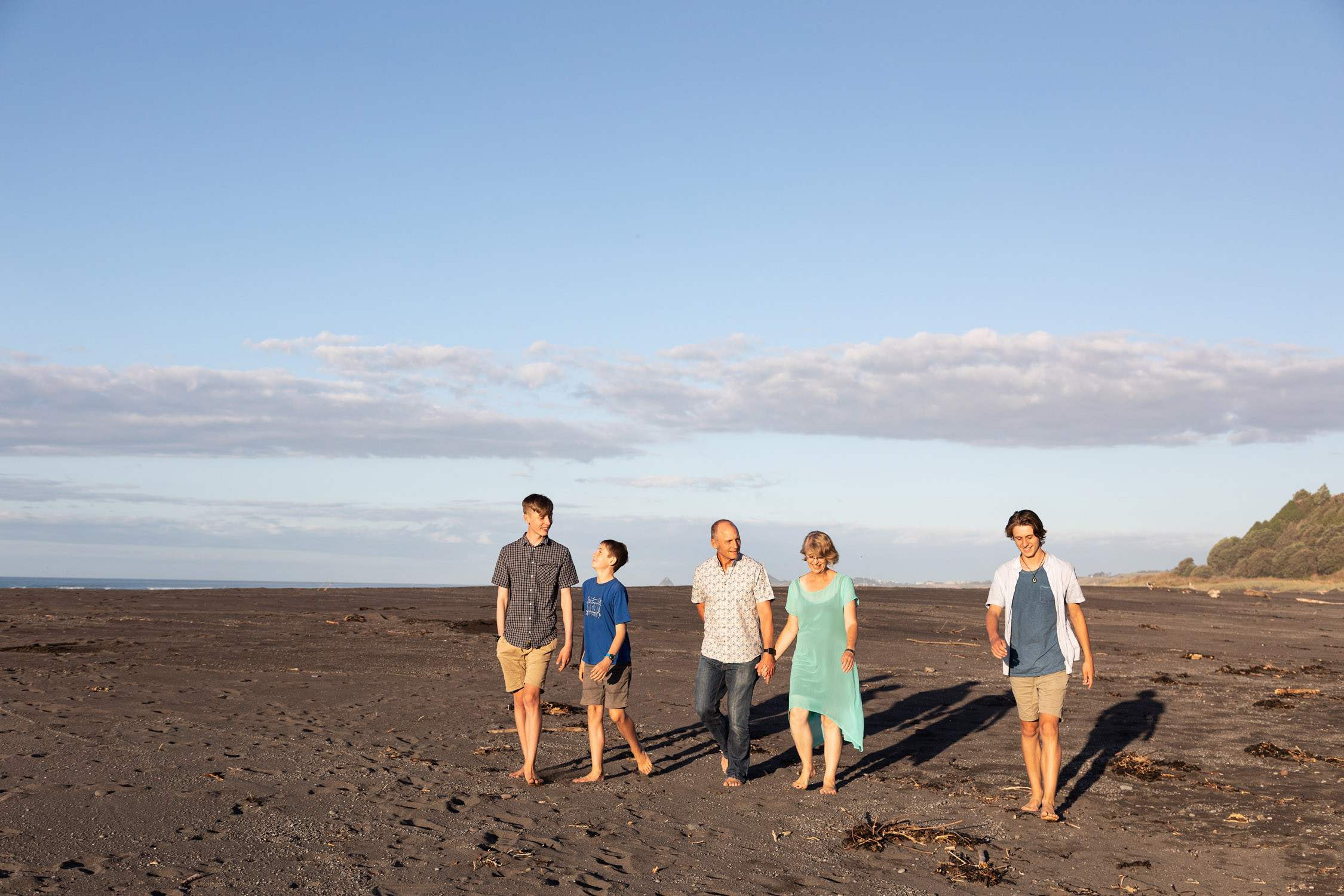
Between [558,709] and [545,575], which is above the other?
[545,575]

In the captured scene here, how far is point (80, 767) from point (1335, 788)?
1070 centimetres

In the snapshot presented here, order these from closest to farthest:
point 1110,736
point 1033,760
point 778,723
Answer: point 1033,760, point 1110,736, point 778,723

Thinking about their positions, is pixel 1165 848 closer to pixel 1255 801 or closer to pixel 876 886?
pixel 1255 801

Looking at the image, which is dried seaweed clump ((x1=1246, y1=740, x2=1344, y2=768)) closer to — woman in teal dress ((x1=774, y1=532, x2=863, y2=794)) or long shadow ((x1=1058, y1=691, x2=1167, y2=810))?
long shadow ((x1=1058, y1=691, x2=1167, y2=810))

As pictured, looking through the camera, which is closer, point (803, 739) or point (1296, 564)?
point (803, 739)

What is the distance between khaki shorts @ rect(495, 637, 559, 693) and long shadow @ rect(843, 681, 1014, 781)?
2.99 meters

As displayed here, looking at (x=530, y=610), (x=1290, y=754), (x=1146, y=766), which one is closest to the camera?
(x=530, y=610)

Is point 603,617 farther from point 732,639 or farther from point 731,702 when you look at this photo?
point 731,702

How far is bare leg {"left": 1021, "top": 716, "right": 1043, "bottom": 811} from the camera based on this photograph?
725cm

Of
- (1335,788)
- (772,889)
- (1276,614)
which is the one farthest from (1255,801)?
(1276,614)

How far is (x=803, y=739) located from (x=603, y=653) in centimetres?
184

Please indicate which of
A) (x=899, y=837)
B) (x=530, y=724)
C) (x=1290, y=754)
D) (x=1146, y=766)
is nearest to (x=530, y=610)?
(x=530, y=724)

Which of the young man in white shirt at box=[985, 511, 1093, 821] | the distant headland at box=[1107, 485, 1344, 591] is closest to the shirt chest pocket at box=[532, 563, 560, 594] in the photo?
the young man in white shirt at box=[985, 511, 1093, 821]

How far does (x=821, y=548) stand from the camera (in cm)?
771
